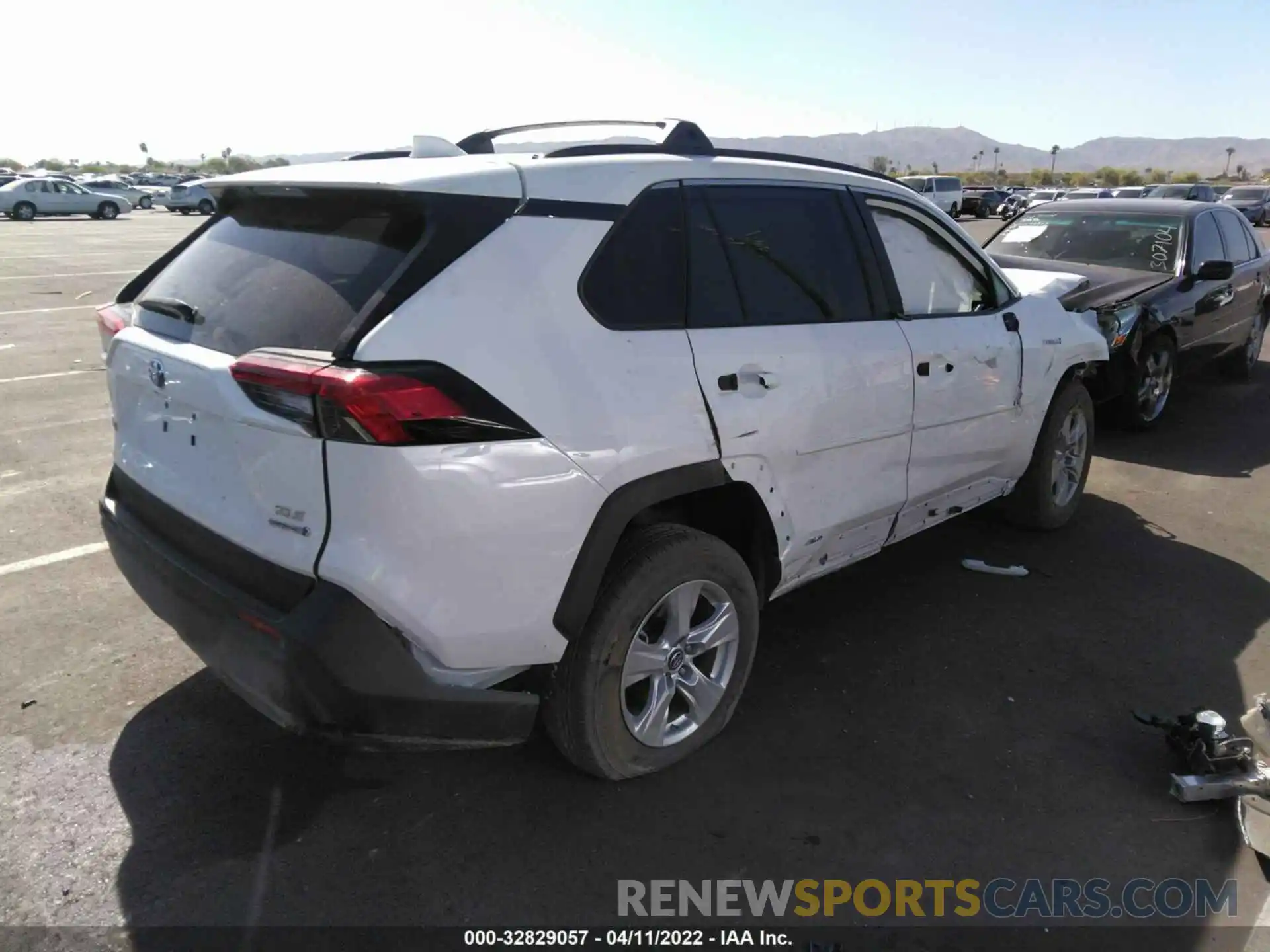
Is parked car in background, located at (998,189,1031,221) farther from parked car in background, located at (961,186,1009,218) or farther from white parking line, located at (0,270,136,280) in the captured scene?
white parking line, located at (0,270,136,280)

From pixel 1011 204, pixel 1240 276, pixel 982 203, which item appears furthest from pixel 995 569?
pixel 1011 204

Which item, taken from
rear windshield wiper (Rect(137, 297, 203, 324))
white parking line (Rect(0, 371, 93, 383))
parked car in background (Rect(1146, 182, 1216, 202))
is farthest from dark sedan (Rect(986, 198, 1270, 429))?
parked car in background (Rect(1146, 182, 1216, 202))

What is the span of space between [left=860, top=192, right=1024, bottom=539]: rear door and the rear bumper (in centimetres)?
221

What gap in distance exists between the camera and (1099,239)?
323 inches

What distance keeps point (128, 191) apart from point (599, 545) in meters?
51.0

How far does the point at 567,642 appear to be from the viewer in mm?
2646

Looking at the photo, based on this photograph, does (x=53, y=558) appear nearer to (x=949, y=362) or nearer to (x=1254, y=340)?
(x=949, y=362)

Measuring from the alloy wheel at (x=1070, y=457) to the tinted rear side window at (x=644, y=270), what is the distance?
3.10m

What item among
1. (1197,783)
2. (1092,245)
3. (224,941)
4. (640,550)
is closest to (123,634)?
(224,941)

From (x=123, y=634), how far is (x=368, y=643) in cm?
213

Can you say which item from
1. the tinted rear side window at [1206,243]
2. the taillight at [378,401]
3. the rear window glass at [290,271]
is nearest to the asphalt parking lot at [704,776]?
the taillight at [378,401]

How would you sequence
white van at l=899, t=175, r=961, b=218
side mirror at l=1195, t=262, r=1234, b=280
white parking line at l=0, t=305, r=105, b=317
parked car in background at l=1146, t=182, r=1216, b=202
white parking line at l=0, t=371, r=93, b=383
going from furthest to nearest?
white van at l=899, t=175, r=961, b=218 → parked car in background at l=1146, t=182, r=1216, b=202 → white parking line at l=0, t=305, r=105, b=317 → white parking line at l=0, t=371, r=93, b=383 → side mirror at l=1195, t=262, r=1234, b=280

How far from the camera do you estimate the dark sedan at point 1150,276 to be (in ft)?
23.5

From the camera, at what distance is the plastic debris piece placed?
479 cm
